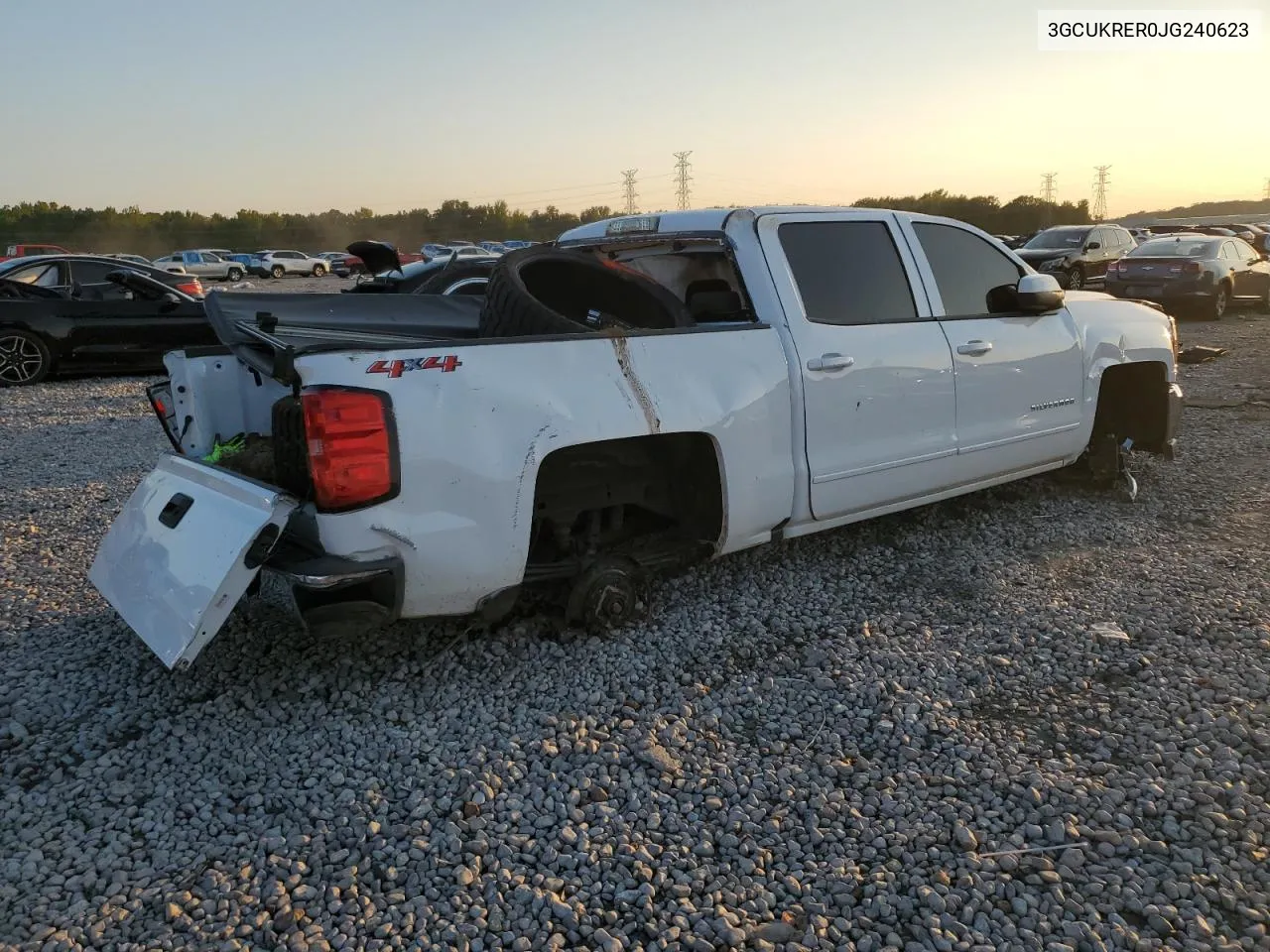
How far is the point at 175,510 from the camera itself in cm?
331

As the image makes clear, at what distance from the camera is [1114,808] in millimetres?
2666

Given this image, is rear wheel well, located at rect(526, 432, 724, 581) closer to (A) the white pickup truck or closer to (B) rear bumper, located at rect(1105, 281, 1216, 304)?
(A) the white pickup truck

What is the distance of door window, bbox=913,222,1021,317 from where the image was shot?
15.6 ft

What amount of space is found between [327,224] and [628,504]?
8277cm

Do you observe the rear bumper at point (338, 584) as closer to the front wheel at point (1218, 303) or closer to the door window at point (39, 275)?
the door window at point (39, 275)

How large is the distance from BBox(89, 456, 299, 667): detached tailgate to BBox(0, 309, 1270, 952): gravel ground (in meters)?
0.37

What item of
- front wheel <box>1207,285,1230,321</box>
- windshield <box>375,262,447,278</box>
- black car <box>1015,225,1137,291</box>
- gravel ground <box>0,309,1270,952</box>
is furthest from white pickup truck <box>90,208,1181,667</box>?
black car <box>1015,225,1137,291</box>

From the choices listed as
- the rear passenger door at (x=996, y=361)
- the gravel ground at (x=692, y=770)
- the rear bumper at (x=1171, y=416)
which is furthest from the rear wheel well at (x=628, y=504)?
the rear bumper at (x=1171, y=416)

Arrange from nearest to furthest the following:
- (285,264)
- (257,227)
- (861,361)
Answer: (861,361) < (285,264) < (257,227)

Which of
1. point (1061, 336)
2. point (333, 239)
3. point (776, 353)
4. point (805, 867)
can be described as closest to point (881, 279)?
point (776, 353)

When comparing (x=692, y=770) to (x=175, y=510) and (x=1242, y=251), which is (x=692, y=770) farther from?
(x=1242, y=251)

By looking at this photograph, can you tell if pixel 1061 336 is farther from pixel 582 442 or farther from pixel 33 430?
pixel 33 430

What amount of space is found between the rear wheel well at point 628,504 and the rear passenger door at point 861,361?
0.51 metres

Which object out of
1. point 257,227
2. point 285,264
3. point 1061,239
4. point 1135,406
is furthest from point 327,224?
point 1135,406
